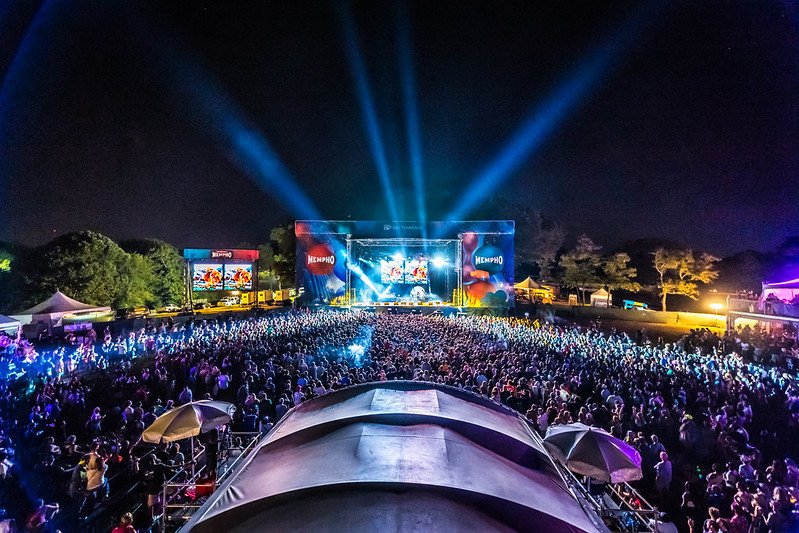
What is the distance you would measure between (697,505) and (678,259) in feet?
110

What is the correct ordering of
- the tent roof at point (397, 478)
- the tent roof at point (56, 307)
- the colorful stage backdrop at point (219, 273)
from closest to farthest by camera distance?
the tent roof at point (397, 478) → the tent roof at point (56, 307) → the colorful stage backdrop at point (219, 273)

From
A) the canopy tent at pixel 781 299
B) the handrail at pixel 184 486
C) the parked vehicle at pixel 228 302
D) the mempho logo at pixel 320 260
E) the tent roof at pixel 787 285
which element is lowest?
the parked vehicle at pixel 228 302

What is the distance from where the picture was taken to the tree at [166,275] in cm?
3856

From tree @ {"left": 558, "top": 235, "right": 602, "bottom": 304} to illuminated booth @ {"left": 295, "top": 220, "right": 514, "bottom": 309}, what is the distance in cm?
1070

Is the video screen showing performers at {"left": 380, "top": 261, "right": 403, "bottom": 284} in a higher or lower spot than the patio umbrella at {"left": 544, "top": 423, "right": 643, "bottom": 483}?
higher

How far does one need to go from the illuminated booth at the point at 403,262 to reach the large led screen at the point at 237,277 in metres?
10.7

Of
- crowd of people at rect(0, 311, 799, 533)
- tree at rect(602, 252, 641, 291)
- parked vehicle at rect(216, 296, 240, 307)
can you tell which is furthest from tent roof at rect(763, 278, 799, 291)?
parked vehicle at rect(216, 296, 240, 307)

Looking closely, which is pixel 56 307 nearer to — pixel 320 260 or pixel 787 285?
pixel 320 260

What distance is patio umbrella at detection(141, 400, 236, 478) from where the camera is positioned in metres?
5.49

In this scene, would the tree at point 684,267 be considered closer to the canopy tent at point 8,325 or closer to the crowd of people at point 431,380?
the crowd of people at point 431,380

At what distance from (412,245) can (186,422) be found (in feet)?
90.2

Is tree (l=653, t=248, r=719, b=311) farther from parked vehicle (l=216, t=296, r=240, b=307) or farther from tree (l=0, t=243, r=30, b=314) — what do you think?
tree (l=0, t=243, r=30, b=314)

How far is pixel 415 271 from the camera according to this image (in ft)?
109

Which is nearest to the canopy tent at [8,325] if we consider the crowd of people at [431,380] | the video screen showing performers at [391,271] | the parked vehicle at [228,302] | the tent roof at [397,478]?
the crowd of people at [431,380]
